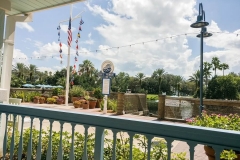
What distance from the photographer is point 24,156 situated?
2479 mm

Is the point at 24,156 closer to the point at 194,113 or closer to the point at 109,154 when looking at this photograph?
the point at 109,154

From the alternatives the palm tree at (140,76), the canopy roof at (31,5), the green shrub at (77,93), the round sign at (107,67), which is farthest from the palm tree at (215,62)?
the canopy roof at (31,5)

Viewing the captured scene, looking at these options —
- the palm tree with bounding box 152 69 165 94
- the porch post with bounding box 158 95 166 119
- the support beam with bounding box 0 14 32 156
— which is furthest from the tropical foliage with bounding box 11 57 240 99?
the support beam with bounding box 0 14 32 156

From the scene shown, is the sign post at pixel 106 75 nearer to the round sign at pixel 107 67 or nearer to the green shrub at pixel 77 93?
the round sign at pixel 107 67

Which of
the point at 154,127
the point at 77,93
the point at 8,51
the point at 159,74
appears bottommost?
Answer: the point at 77,93

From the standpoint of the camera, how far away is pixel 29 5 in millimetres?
2627

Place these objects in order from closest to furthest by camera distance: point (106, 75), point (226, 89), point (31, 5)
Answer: point (31, 5)
point (106, 75)
point (226, 89)

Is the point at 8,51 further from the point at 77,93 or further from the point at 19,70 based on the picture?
the point at 19,70

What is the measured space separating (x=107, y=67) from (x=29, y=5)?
5909mm

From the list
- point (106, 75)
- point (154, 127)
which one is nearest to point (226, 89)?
point (106, 75)

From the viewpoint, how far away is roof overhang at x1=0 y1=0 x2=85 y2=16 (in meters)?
2.31

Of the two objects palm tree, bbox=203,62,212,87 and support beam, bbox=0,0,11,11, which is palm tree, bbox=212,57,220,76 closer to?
palm tree, bbox=203,62,212,87

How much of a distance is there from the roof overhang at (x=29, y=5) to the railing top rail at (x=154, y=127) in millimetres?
1474

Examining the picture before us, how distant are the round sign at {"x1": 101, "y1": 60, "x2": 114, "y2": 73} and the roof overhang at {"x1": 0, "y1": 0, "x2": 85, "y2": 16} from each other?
18.4 feet
